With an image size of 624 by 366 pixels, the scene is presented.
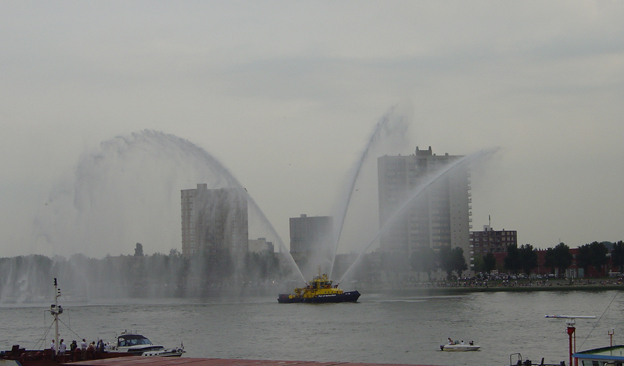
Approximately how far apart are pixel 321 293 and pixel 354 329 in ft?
103

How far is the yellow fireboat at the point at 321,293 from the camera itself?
90.5 m

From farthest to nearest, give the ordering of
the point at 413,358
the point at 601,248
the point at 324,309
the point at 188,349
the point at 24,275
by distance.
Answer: the point at 601,248
the point at 24,275
the point at 324,309
the point at 188,349
the point at 413,358

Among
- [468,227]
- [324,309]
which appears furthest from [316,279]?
[468,227]

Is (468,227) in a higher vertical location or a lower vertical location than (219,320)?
higher

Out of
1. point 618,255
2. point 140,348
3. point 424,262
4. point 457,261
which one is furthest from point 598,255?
point 140,348

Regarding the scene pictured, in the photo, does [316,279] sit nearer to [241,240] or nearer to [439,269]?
[241,240]

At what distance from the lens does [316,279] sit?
93.1 metres

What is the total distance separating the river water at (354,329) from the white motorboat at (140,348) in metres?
3.91

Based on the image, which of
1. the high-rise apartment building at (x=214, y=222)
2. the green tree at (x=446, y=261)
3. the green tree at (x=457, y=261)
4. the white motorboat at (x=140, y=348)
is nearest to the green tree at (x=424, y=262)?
the green tree at (x=446, y=261)

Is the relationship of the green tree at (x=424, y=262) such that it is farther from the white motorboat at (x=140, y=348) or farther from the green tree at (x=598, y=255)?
the white motorboat at (x=140, y=348)

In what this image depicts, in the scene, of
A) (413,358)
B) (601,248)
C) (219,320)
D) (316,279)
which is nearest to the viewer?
(413,358)

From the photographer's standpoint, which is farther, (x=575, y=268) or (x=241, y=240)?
(x=575, y=268)

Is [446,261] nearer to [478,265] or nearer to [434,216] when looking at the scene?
[478,265]

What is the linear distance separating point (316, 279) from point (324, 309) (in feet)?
34.4
